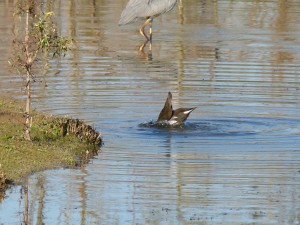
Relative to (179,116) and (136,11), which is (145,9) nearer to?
(136,11)

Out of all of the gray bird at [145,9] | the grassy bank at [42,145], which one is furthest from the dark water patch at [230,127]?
the gray bird at [145,9]

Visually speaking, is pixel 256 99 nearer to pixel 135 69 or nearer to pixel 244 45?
pixel 135 69

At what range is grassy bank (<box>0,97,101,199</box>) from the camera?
11.2 m

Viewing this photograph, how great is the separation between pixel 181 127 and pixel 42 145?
266 cm

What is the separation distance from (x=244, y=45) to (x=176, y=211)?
14.1 meters

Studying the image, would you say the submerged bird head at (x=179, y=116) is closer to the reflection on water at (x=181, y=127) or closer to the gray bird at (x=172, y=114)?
the gray bird at (x=172, y=114)

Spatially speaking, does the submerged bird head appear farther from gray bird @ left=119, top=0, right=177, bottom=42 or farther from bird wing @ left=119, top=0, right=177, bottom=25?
bird wing @ left=119, top=0, right=177, bottom=25

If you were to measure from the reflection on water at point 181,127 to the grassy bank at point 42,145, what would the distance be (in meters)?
0.21

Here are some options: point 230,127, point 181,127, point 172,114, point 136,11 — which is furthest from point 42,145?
point 136,11

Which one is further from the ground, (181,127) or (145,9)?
(145,9)

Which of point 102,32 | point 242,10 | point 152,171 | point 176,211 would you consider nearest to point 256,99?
point 152,171

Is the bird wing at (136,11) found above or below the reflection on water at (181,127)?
above

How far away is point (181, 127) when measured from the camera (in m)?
14.3

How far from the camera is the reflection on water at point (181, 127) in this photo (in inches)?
386
